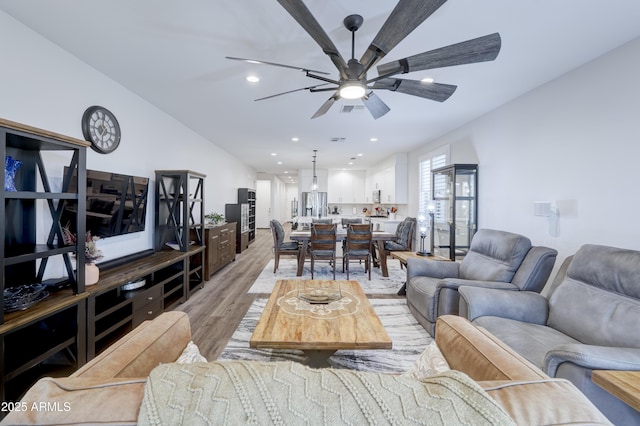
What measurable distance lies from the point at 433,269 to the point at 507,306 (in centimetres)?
109

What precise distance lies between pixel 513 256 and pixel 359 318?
167 cm

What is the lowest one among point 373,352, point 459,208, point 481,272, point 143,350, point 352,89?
point 373,352

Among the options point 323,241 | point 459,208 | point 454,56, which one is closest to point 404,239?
point 459,208

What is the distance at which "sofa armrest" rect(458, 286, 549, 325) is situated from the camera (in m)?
2.11

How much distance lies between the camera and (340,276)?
498cm

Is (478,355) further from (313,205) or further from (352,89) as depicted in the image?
(313,205)

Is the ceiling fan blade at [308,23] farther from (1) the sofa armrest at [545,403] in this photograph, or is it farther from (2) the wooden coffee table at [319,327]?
(2) the wooden coffee table at [319,327]

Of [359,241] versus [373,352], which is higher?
[359,241]

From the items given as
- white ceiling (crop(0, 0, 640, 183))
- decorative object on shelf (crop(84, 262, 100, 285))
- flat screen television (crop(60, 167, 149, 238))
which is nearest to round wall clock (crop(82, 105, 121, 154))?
flat screen television (crop(60, 167, 149, 238))

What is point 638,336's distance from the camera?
155 centimetres

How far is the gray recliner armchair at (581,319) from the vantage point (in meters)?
1.27

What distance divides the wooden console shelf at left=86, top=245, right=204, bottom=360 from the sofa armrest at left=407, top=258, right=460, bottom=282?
296cm

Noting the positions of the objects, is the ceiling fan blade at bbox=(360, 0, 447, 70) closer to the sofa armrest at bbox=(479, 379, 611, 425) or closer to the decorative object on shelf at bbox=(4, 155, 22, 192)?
the sofa armrest at bbox=(479, 379, 611, 425)

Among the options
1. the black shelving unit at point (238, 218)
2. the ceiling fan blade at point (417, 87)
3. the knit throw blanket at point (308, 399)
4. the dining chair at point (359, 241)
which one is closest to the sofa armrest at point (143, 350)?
the knit throw blanket at point (308, 399)
